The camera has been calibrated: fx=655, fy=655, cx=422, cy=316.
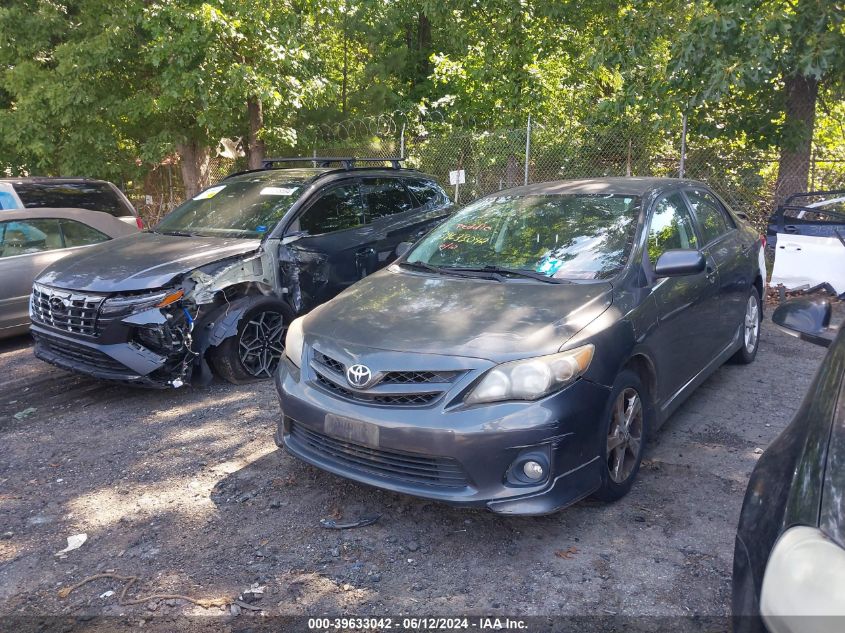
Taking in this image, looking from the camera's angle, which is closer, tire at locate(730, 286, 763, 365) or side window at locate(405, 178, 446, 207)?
tire at locate(730, 286, 763, 365)

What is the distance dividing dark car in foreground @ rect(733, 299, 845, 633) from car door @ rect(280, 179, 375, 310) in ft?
14.7

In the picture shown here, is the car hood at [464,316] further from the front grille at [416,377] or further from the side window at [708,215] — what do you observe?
the side window at [708,215]

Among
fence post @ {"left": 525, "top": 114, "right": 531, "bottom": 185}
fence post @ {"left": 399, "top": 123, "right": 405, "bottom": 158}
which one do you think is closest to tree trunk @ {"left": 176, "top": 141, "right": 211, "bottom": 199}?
fence post @ {"left": 399, "top": 123, "right": 405, "bottom": 158}

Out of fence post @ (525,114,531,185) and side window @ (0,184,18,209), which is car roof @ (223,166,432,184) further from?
fence post @ (525,114,531,185)

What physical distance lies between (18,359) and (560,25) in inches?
422

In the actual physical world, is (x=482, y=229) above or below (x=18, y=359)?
above

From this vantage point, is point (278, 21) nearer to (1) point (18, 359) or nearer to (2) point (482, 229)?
(1) point (18, 359)

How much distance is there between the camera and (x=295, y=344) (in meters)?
3.86

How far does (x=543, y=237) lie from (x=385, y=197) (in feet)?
10.3

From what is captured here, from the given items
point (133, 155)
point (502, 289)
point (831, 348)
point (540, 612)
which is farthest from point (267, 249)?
point (133, 155)

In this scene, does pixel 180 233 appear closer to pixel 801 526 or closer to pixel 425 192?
pixel 425 192

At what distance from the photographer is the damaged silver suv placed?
504 centimetres

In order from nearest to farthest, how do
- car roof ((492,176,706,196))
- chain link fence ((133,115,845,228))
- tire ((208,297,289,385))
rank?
car roof ((492,176,706,196)), tire ((208,297,289,385)), chain link fence ((133,115,845,228))

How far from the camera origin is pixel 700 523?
344 cm
